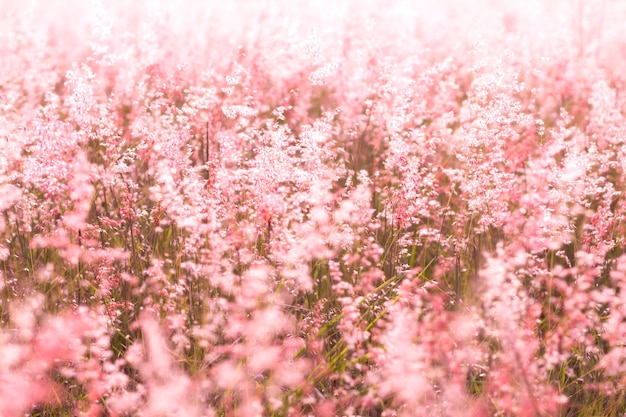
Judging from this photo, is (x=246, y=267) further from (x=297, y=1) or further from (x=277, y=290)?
(x=297, y=1)

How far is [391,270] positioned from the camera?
3.02m

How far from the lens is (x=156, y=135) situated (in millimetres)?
3289

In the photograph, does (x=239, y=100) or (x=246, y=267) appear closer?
(x=246, y=267)

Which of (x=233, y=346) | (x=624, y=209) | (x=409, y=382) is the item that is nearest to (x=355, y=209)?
(x=233, y=346)

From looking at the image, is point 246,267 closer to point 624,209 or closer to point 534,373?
point 534,373

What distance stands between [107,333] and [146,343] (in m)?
0.23

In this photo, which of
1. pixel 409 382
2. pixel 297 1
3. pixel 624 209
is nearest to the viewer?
pixel 409 382

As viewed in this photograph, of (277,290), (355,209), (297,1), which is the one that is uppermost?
(297,1)

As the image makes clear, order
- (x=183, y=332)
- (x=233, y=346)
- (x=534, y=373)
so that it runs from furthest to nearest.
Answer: (x=183, y=332)
(x=233, y=346)
(x=534, y=373)

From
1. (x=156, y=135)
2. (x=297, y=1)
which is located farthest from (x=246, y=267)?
(x=297, y=1)

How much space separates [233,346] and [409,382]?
776 mm

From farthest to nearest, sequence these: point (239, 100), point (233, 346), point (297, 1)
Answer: point (297, 1) → point (239, 100) → point (233, 346)

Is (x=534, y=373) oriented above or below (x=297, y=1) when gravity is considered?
below

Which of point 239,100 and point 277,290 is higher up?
point 239,100
